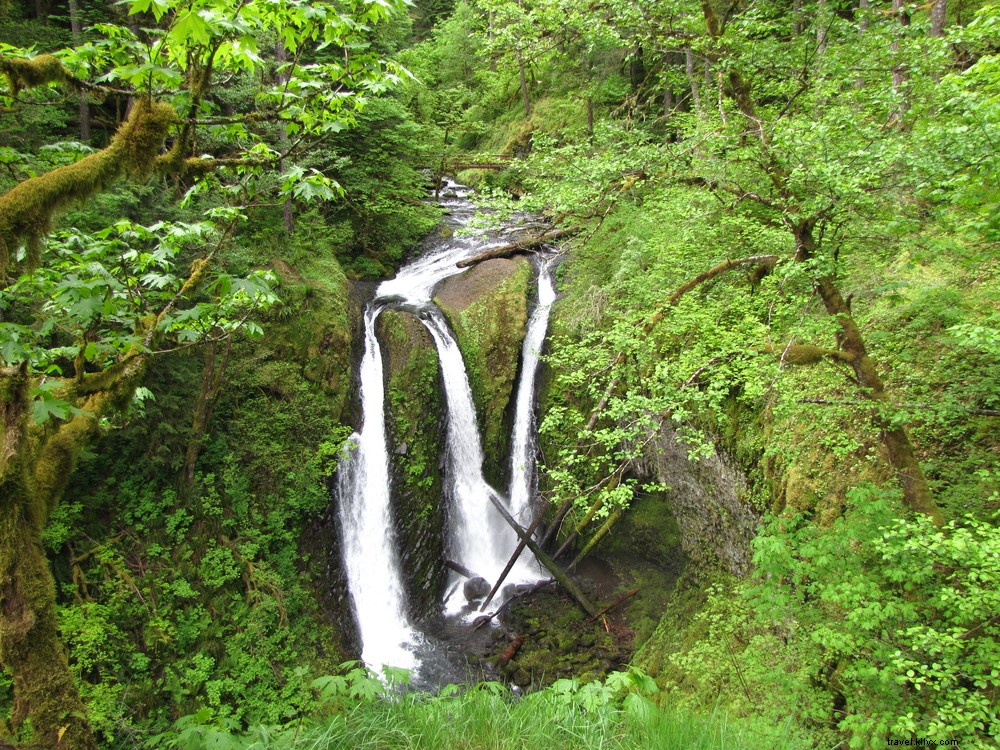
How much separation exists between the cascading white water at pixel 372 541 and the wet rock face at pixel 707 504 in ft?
15.9

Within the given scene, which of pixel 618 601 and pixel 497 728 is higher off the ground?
pixel 497 728

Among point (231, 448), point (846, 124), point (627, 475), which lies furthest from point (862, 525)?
point (231, 448)

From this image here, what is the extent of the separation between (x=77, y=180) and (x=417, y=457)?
315 inches

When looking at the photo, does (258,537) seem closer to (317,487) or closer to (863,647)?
(317,487)

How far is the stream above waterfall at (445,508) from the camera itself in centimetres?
902

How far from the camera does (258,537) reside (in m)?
8.50

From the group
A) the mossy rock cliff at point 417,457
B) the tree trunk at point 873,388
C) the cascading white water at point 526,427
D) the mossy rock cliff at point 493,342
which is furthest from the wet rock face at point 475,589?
the tree trunk at point 873,388

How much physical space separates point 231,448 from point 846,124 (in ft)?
29.6

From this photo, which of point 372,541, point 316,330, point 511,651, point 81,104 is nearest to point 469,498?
point 372,541

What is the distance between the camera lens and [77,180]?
2.71 meters

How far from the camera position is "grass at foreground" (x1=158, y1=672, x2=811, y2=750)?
2613 mm

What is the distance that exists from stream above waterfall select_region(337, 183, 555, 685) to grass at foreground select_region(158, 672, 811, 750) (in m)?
5.82

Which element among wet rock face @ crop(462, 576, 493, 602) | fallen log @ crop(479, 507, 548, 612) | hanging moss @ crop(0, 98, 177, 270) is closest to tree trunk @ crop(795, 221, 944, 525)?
hanging moss @ crop(0, 98, 177, 270)

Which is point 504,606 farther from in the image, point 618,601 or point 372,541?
point 372,541
